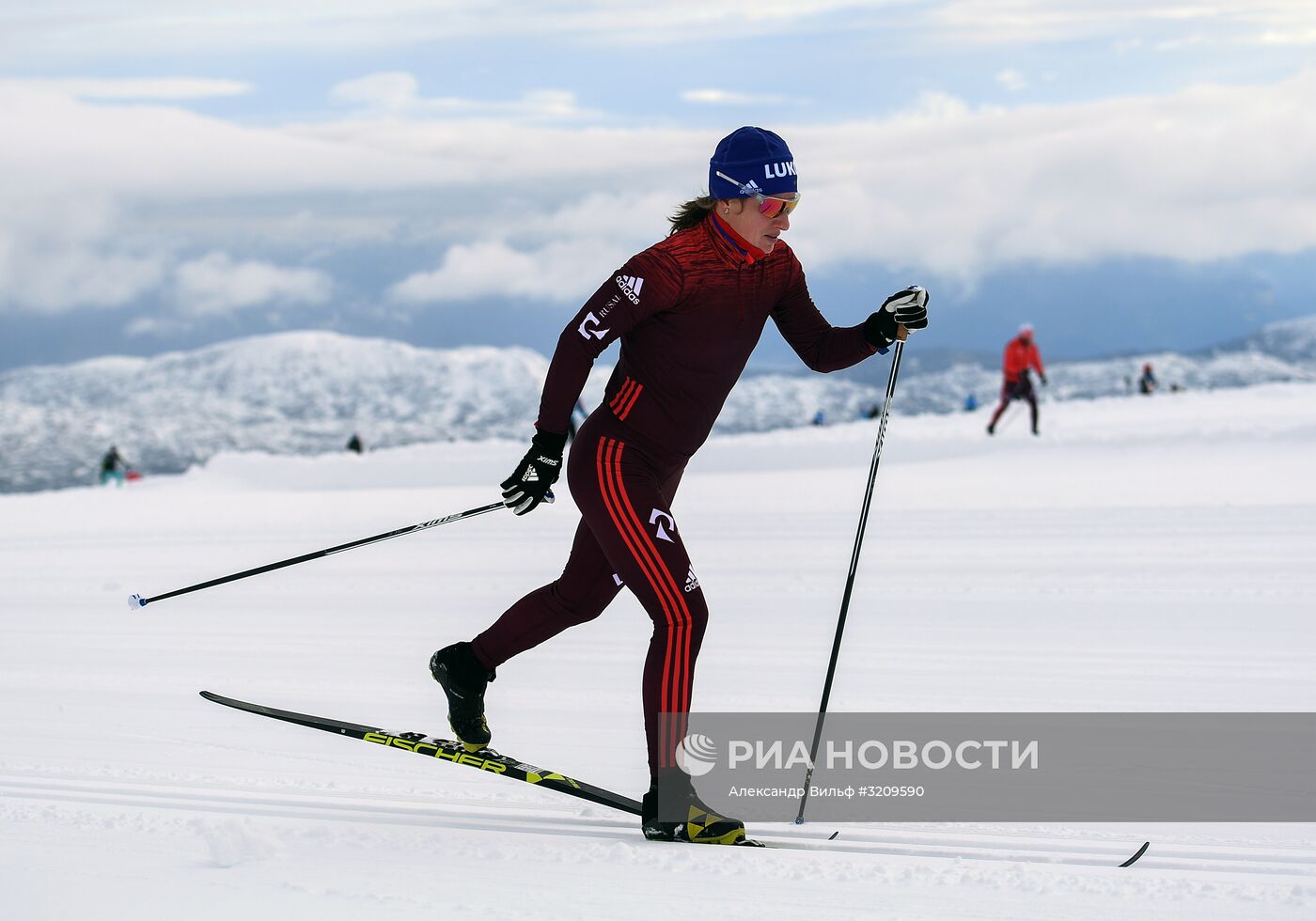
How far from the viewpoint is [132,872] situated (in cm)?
335

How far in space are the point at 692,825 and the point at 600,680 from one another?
238cm

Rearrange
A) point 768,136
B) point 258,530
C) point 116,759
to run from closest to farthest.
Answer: point 768,136 < point 116,759 < point 258,530

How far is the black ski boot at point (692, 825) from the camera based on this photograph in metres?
3.58

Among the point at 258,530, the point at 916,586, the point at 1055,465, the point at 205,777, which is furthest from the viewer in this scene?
the point at 1055,465

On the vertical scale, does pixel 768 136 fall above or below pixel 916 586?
above

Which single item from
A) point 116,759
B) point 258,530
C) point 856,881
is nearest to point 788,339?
point 856,881

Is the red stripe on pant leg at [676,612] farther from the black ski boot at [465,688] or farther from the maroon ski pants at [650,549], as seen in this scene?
the black ski boot at [465,688]

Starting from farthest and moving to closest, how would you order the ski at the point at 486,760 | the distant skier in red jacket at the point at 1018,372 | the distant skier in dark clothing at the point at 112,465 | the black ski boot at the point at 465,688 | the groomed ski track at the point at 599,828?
1. the distant skier in dark clothing at the point at 112,465
2. the distant skier in red jacket at the point at 1018,372
3. the black ski boot at the point at 465,688
4. the ski at the point at 486,760
5. the groomed ski track at the point at 599,828

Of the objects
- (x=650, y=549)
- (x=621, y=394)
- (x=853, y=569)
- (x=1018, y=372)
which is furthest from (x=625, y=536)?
(x=1018, y=372)

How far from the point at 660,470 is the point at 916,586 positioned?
16.0 ft

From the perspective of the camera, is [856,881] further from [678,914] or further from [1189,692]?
[1189,692]

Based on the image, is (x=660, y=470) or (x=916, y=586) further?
(x=916, y=586)

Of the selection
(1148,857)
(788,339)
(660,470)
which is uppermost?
(788,339)

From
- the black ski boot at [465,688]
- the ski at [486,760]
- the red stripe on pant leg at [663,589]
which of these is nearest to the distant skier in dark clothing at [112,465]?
the ski at [486,760]
